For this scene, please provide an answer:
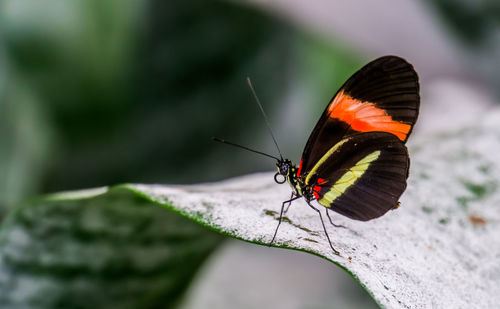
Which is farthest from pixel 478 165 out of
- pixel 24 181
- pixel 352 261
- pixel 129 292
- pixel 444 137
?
pixel 24 181

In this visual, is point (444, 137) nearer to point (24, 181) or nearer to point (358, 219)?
point (358, 219)

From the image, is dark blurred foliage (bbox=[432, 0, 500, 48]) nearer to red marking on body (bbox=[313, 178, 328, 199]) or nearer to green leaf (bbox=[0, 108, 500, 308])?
green leaf (bbox=[0, 108, 500, 308])

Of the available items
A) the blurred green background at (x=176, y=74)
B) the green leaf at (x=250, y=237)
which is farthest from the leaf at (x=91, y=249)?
the blurred green background at (x=176, y=74)

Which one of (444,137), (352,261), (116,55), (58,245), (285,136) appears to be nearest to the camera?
(352,261)

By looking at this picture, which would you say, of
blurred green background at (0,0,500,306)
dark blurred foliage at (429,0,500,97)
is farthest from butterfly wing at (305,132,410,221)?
dark blurred foliage at (429,0,500,97)

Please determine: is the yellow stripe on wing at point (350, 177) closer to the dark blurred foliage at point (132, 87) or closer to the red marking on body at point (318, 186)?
the red marking on body at point (318, 186)
